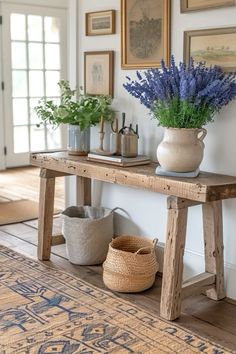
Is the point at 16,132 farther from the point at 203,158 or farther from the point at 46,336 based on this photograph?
the point at 46,336

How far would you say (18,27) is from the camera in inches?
254

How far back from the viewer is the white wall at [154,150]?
2.75 metres

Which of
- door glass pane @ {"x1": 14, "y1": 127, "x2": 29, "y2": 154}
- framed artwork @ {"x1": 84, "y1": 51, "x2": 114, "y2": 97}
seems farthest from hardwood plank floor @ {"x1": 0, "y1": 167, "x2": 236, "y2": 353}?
door glass pane @ {"x1": 14, "y1": 127, "x2": 29, "y2": 154}

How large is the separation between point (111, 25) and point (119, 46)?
142 mm

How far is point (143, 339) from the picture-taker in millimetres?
2336

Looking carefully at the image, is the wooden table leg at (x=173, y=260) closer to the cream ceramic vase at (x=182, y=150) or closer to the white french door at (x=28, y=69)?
the cream ceramic vase at (x=182, y=150)

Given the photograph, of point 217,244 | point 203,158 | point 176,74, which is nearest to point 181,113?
point 176,74

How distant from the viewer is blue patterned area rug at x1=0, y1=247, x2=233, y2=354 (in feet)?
7.43

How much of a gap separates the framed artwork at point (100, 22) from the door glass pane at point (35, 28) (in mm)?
3253

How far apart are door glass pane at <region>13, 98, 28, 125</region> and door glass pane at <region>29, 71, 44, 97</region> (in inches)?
6.3

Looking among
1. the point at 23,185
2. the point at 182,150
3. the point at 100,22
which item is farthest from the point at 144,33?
the point at 23,185

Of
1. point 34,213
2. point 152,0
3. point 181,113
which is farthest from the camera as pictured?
point 34,213

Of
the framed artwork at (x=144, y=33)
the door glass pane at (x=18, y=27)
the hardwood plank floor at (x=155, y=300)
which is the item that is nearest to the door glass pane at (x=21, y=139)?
the door glass pane at (x=18, y=27)

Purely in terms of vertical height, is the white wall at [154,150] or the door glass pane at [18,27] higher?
the door glass pane at [18,27]
